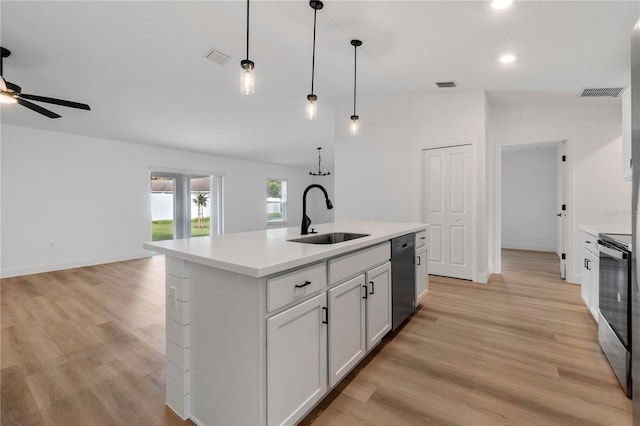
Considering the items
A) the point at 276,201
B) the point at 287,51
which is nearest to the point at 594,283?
the point at 287,51

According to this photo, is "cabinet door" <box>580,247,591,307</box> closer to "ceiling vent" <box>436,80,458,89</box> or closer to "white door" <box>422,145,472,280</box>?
"white door" <box>422,145,472,280</box>

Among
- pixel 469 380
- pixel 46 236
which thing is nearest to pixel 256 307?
pixel 469 380

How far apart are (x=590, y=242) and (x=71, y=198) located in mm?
7463

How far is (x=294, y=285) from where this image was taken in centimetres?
136

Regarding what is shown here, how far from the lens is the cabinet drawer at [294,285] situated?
1.24m

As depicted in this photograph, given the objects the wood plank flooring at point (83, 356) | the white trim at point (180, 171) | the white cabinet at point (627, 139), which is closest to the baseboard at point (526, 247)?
the white cabinet at point (627, 139)

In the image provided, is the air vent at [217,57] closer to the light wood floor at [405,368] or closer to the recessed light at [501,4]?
the recessed light at [501,4]

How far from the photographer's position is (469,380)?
1.86 meters

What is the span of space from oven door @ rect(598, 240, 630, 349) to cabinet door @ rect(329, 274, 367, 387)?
1.50 metres

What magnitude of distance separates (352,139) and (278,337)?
399 centimetres

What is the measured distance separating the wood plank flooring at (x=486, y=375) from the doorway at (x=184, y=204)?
6164 millimetres

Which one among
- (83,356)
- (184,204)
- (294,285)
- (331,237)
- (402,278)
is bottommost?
(83,356)

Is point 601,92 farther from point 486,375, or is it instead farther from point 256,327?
point 256,327

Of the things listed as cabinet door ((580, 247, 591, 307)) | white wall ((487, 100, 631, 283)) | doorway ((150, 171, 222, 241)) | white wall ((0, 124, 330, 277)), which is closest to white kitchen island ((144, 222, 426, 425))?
cabinet door ((580, 247, 591, 307))
